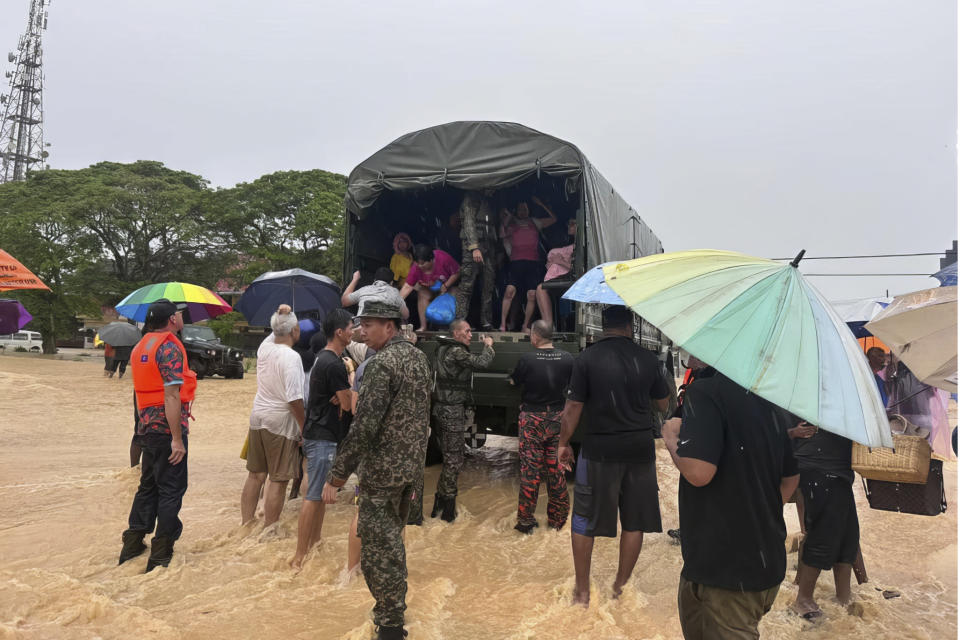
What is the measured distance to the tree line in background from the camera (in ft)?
77.3

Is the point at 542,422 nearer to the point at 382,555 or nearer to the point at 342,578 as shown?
the point at 342,578

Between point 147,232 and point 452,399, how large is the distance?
24.9m

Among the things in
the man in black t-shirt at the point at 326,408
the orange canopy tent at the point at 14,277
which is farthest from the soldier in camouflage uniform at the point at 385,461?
the orange canopy tent at the point at 14,277

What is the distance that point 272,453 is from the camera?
4.62 m

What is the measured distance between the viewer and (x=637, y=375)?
148 inches

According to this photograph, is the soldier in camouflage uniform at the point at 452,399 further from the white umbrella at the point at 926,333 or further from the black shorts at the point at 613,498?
the white umbrella at the point at 926,333

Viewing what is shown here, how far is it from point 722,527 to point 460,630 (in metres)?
1.90

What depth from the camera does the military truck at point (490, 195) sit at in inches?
237

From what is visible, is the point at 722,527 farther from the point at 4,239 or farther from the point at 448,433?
the point at 4,239

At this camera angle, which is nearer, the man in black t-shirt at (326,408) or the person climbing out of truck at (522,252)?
the man in black t-shirt at (326,408)

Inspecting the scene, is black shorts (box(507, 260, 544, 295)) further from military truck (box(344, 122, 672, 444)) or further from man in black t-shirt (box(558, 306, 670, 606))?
man in black t-shirt (box(558, 306, 670, 606))

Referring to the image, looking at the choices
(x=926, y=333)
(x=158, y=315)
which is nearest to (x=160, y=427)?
(x=158, y=315)

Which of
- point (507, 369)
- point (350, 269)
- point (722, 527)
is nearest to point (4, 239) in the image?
point (350, 269)

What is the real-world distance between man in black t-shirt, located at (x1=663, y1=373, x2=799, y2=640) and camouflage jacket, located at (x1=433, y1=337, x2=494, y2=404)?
326 centimetres
